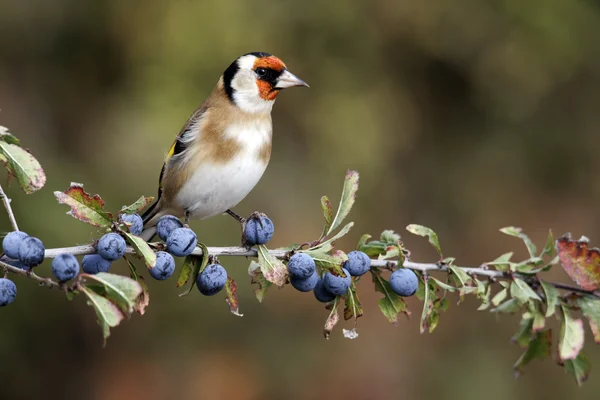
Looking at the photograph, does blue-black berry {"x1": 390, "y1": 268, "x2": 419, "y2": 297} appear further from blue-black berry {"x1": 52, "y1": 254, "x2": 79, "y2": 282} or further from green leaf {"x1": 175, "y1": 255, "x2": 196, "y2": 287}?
blue-black berry {"x1": 52, "y1": 254, "x2": 79, "y2": 282}

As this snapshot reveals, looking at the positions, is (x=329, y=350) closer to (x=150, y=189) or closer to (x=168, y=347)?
(x=168, y=347)

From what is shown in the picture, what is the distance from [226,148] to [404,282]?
49.2 inches

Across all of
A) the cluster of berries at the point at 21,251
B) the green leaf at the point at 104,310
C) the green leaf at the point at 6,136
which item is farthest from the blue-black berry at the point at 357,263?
the green leaf at the point at 6,136

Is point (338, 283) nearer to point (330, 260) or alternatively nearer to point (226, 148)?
point (330, 260)

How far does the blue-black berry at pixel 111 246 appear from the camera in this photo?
176 cm

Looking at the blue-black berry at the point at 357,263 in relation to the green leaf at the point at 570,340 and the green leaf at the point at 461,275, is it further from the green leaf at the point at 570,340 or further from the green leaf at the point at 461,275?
the green leaf at the point at 570,340

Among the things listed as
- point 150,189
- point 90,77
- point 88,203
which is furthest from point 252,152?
point 90,77

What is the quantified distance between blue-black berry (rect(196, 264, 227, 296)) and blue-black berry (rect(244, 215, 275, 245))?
147 millimetres

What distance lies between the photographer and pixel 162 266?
1897 mm

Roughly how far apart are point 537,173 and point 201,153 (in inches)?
156

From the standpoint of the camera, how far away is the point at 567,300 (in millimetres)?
2133

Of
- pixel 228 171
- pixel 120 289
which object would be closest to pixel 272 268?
pixel 120 289

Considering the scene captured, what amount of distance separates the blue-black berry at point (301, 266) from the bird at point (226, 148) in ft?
3.59

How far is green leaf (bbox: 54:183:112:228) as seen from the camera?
5.96 ft
